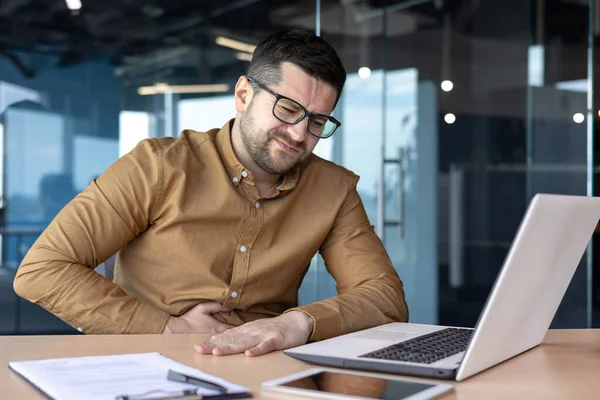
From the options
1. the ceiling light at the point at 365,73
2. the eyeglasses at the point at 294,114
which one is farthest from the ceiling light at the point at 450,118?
the eyeglasses at the point at 294,114

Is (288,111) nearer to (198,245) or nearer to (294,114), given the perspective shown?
(294,114)

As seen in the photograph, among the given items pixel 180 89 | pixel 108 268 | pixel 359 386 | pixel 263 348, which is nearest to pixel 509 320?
pixel 359 386

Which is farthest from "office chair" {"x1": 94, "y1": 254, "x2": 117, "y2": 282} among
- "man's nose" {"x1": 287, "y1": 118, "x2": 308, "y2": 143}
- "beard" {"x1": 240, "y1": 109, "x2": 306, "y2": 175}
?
"man's nose" {"x1": 287, "y1": 118, "x2": 308, "y2": 143}

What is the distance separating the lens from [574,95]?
504 cm

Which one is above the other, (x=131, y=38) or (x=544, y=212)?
(x=131, y=38)

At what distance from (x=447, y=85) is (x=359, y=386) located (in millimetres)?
4014

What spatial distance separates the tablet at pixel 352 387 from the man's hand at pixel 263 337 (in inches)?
8.2

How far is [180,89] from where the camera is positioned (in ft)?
15.3

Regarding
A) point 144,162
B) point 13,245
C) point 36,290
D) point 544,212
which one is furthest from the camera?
point 13,245

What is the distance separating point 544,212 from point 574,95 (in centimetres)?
419

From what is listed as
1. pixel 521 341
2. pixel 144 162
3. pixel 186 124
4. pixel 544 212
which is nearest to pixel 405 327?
pixel 521 341

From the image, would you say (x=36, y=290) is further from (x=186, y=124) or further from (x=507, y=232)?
(x=507, y=232)

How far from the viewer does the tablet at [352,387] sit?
1.05 m

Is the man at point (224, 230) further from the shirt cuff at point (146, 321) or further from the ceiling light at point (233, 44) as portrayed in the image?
the ceiling light at point (233, 44)
